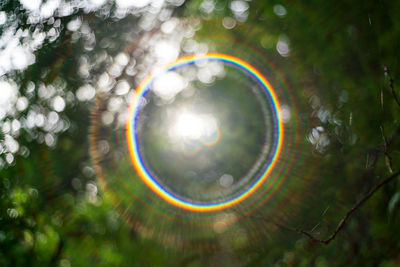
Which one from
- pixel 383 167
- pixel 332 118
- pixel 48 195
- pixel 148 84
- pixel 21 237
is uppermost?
pixel 21 237

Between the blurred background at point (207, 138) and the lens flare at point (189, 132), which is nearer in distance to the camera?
the blurred background at point (207, 138)

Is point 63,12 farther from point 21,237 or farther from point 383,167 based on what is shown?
point 383,167

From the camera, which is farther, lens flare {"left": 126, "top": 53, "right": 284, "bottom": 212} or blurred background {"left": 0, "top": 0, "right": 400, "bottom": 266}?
lens flare {"left": 126, "top": 53, "right": 284, "bottom": 212}

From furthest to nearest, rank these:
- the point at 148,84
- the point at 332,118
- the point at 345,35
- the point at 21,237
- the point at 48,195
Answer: the point at 148,84, the point at 48,195, the point at 345,35, the point at 332,118, the point at 21,237

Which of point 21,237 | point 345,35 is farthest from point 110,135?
point 345,35
